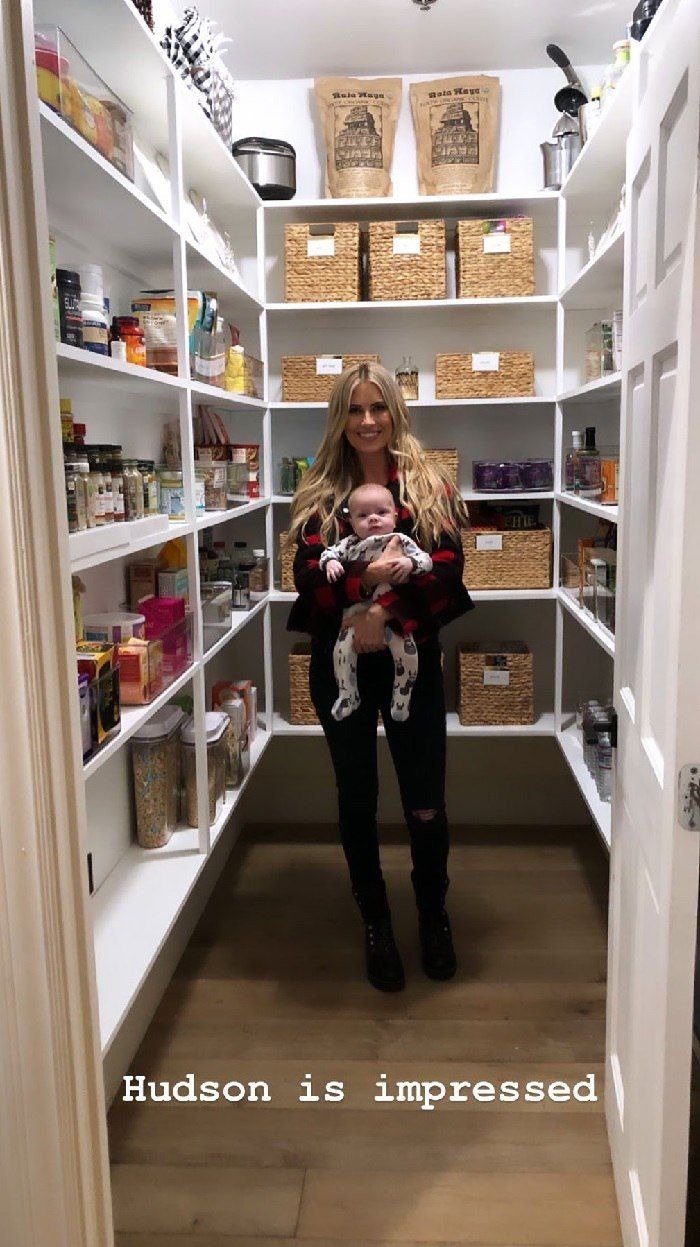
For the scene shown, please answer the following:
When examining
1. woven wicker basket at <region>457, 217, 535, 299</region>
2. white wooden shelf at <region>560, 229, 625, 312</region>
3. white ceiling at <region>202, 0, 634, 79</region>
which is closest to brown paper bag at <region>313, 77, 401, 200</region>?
white ceiling at <region>202, 0, 634, 79</region>

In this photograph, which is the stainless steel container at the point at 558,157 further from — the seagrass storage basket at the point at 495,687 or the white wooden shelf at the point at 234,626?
the white wooden shelf at the point at 234,626

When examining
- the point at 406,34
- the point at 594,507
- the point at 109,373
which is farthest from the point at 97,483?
the point at 406,34

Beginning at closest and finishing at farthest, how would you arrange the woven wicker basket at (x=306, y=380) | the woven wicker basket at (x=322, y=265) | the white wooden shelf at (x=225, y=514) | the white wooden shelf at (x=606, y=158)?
the white wooden shelf at (x=606, y=158), the white wooden shelf at (x=225, y=514), the woven wicker basket at (x=322, y=265), the woven wicker basket at (x=306, y=380)

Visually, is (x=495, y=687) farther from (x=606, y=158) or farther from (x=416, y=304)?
(x=606, y=158)

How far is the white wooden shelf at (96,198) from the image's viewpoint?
149 centimetres

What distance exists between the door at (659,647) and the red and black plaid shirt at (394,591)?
0.61m

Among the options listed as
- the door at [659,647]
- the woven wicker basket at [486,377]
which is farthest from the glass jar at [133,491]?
the woven wicker basket at [486,377]

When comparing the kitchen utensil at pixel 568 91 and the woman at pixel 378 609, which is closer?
the woman at pixel 378 609

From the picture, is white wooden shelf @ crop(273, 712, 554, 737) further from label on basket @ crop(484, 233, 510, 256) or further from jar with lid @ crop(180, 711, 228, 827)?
label on basket @ crop(484, 233, 510, 256)

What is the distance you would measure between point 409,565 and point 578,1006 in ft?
4.05

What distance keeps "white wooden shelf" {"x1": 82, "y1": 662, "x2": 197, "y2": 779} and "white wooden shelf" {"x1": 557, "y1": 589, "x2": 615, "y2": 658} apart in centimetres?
97

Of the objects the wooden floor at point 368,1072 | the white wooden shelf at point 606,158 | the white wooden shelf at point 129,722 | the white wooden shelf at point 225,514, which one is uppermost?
the white wooden shelf at point 606,158

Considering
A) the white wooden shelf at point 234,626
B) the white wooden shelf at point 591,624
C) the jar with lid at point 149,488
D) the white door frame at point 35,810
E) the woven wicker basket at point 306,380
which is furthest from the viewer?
the woven wicker basket at point 306,380

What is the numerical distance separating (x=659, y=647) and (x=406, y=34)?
2.50 meters
